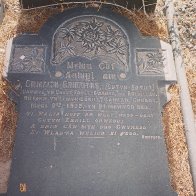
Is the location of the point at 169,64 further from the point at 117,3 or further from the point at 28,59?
the point at 28,59

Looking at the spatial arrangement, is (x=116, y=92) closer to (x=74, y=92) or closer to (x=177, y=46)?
(x=74, y=92)

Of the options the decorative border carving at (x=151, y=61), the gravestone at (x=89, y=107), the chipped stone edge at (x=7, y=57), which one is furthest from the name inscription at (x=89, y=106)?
the chipped stone edge at (x=7, y=57)

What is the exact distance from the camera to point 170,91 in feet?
13.6

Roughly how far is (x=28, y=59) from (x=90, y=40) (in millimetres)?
768

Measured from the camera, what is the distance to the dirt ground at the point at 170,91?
3.67 meters

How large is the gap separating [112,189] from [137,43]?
70.5 inches

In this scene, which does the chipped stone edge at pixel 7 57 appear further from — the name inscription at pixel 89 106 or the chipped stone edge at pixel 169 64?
the chipped stone edge at pixel 169 64

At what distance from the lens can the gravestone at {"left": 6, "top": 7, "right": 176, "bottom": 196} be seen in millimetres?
3352

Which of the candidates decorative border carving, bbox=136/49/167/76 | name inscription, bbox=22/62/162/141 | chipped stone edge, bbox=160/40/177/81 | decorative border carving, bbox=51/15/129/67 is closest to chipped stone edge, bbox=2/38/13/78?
name inscription, bbox=22/62/162/141

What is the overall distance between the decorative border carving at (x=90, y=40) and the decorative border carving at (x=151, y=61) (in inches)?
6.0

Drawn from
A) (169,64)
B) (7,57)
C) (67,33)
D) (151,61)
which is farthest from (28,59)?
(169,64)

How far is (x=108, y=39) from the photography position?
14.0 feet

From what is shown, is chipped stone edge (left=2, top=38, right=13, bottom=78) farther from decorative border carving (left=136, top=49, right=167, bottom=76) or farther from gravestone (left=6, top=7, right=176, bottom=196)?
decorative border carving (left=136, top=49, right=167, bottom=76)

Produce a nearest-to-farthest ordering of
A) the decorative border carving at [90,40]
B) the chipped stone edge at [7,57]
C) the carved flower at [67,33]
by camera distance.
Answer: the chipped stone edge at [7,57] → the decorative border carving at [90,40] → the carved flower at [67,33]
